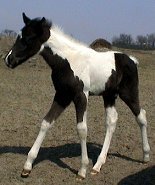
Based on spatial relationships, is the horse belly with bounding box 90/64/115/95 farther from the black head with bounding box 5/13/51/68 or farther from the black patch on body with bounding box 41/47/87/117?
the black head with bounding box 5/13/51/68

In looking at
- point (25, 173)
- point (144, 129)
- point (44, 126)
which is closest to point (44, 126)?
point (44, 126)

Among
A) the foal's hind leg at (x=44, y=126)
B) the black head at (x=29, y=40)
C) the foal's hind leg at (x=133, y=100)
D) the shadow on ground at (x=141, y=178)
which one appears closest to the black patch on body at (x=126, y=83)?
the foal's hind leg at (x=133, y=100)

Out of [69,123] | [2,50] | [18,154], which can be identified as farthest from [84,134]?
[2,50]

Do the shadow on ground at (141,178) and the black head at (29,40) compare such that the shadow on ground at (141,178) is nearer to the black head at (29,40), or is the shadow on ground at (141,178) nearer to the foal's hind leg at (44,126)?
the foal's hind leg at (44,126)

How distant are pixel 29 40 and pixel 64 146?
2.54 meters

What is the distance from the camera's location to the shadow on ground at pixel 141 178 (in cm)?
639

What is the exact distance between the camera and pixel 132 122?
1040 centimetres

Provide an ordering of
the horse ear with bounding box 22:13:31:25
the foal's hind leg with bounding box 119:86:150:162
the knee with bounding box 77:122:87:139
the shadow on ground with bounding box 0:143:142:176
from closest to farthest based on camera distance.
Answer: the horse ear with bounding box 22:13:31:25 < the knee with bounding box 77:122:87:139 < the foal's hind leg with bounding box 119:86:150:162 < the shadow on ground with bounding box 0:143:142:176

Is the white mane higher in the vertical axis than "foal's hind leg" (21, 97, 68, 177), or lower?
higher

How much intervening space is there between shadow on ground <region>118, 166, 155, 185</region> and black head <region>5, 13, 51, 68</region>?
2.23m

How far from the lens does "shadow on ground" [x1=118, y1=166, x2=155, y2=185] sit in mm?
6393

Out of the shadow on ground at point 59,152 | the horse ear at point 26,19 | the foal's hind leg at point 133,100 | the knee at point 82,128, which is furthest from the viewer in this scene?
the shadow on ground at point 59,152

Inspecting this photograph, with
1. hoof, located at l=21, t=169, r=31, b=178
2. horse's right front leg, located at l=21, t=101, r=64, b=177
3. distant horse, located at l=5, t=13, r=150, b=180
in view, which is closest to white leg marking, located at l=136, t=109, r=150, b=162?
distant horse, located at l=5, t=13, r=150, b=180

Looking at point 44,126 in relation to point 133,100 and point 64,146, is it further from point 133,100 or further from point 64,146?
point 64,146
